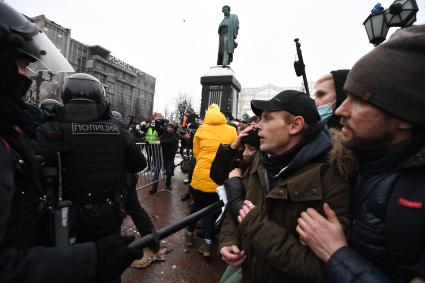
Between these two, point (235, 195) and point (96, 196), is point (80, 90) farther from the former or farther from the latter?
point (235, 195)

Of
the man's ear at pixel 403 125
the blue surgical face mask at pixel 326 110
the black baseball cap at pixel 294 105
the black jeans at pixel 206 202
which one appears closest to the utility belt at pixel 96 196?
the black baseball cap at pixel 294 105

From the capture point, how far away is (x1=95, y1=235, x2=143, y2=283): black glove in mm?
1148

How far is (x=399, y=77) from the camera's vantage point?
1.16m

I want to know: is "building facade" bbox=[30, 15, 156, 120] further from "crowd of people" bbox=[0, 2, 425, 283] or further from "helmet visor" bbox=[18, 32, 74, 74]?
"crowd of people" bbox=[0, 2, 425, 283]

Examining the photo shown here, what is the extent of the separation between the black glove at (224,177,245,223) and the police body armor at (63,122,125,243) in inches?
40.5

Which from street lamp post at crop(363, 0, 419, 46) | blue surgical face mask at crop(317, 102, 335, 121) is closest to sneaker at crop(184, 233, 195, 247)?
blue surgical face mask at crop(317, 102, 335, 121)

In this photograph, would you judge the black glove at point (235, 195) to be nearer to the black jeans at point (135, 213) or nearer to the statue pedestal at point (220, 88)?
the black jeans at point (135, 213)

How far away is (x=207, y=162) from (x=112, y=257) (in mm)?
2952

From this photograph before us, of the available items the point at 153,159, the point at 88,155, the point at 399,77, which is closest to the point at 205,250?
the point at 88,155

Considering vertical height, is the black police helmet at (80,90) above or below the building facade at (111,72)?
below

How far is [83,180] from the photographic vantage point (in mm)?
2186

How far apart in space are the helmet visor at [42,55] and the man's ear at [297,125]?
1.51 meters

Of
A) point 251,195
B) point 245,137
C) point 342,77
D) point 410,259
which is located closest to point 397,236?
point 410,259

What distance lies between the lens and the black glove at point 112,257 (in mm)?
1148
